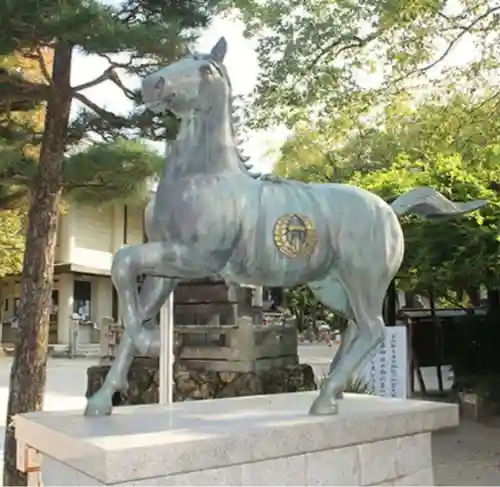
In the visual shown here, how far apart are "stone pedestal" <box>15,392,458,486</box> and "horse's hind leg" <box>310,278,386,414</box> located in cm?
16

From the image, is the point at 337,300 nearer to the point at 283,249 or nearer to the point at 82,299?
the point at 283,249

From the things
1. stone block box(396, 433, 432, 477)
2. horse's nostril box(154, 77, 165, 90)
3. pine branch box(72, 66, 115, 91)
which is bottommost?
stone block box(396, 433, 432, 477)

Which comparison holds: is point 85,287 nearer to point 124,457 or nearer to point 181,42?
point 181,42

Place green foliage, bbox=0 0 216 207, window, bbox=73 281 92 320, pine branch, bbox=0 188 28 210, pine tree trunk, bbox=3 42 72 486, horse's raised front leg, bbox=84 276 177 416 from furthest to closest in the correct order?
window, bbox=73 281 92 320, pine branch, bbox=0 188 28 210, pine tree trunk, bbox=3 42 72 486, green foliage, bbox=0 0 216 207, horse's raised front leg, bbox=84 276 177 416

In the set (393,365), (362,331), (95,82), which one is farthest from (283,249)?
(393,365)

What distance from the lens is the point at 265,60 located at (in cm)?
656

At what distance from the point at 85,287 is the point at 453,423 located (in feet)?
63.0

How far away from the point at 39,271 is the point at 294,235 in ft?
7.91

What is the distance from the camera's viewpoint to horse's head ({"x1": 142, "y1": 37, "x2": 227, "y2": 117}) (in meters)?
2.47

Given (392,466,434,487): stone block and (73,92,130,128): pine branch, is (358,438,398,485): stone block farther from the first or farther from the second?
(73,92,130,128): pine branch

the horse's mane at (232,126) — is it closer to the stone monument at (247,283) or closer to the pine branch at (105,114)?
the stone monument at (247,283)

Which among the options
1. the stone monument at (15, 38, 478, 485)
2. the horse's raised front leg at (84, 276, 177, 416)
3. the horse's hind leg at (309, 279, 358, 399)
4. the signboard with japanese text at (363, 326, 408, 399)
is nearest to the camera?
the stone monument at (15, 38, 478, 485)

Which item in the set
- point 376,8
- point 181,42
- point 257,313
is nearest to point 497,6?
point 376,8

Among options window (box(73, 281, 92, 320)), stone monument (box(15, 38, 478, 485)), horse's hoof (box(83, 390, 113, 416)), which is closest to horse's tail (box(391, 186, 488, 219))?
stone monument (box(15, 38, 478, 485))
